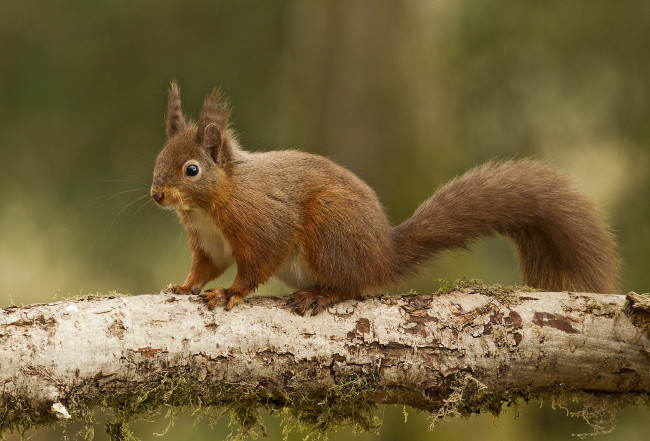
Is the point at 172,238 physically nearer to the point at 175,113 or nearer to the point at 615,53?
the point at 175,113

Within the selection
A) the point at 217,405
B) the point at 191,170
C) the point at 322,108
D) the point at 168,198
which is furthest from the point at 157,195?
the point at 322,108

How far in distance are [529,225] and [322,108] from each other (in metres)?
1.76

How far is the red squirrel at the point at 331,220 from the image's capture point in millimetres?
2574

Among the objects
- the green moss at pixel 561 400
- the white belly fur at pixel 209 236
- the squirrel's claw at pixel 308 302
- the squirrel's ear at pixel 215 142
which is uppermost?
the squirrel's ear at pixel 215 142

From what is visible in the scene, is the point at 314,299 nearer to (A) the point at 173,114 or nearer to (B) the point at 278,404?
(B) the point at 278,404

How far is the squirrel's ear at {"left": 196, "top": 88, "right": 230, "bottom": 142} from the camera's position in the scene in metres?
2.63

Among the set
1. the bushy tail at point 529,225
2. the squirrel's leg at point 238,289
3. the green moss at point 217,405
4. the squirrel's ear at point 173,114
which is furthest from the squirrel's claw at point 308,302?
the squirrel's ear at point 173,114

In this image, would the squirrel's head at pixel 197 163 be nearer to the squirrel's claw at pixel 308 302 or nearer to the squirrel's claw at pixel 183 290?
the squirrel's claw at pixel 183 290

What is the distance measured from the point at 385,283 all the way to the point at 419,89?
1.80 meters

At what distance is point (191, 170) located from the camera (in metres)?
2.57

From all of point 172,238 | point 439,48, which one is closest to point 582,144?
point 439,48

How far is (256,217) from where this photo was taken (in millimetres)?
2578

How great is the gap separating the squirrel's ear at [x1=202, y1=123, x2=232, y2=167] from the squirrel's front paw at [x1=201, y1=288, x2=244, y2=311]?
0.52 m

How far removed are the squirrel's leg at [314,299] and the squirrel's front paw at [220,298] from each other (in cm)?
19
